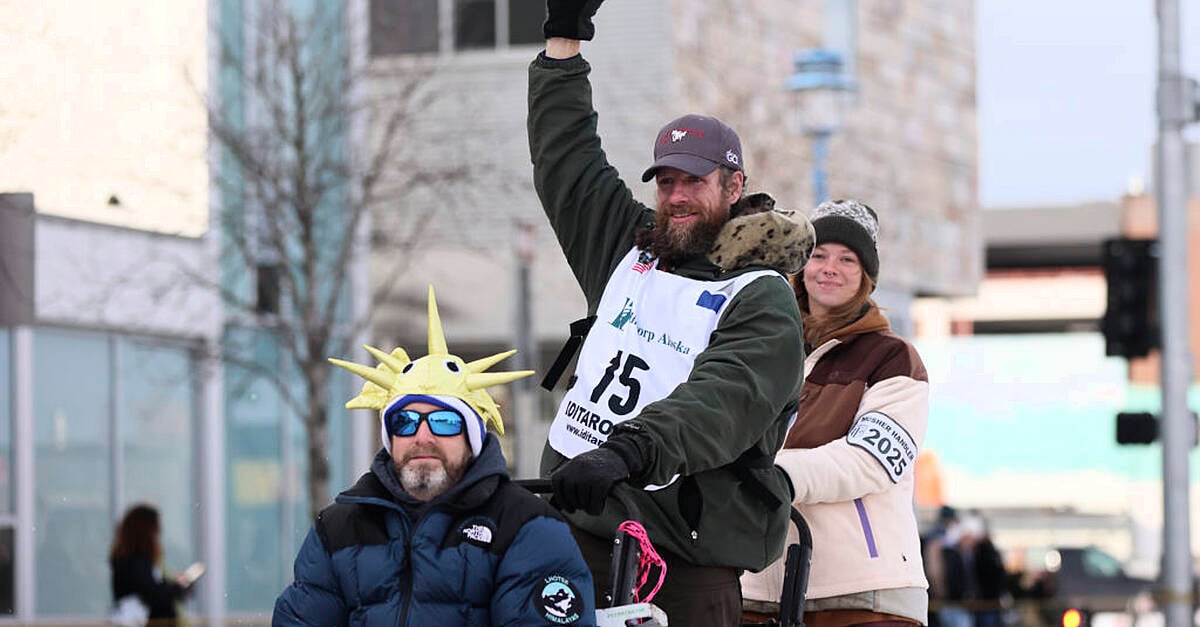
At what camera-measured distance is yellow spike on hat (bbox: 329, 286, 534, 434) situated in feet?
17.8

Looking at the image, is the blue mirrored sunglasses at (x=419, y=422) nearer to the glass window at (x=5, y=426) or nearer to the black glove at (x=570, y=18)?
the black glove at (x=570, y=18)

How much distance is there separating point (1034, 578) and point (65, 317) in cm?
1057

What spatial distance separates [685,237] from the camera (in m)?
5.78

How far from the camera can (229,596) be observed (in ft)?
80.8

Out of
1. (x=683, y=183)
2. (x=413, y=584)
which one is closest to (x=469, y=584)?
(x=413, y=584)

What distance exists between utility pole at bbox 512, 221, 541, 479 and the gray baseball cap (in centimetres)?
1169

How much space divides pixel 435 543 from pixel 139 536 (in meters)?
11.1

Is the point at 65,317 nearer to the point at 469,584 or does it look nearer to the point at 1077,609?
the point at 1077,609

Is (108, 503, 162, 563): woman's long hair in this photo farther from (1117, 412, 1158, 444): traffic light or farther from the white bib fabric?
the white bib fabric

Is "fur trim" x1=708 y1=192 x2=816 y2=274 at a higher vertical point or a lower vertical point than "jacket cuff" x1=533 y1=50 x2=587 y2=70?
lower

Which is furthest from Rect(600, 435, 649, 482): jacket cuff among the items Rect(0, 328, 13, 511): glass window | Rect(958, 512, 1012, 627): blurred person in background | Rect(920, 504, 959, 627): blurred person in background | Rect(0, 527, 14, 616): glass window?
Rect(958, 512, 1012, 627): blurred person in background

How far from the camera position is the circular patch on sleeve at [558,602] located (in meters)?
5.18

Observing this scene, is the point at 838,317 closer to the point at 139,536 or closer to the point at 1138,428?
the point at 139,536

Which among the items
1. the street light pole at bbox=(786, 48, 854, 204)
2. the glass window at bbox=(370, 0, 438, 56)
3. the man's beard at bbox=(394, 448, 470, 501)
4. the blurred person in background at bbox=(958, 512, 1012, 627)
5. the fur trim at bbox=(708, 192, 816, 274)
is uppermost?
the glass window at bbox=(370, 0, 438, 56)
